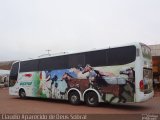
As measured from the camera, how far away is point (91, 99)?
48.4 ft

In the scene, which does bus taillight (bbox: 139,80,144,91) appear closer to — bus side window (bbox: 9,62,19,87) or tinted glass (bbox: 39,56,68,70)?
tinted glass (bbox: 39,56,68,70)

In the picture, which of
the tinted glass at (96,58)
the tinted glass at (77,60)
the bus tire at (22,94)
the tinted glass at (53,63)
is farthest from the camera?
the bus tire at (22,94)

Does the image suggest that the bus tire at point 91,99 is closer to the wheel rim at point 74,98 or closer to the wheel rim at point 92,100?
the wheel rim at point 92,100

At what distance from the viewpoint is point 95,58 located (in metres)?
14.6

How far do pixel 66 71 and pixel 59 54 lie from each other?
51.5 inches

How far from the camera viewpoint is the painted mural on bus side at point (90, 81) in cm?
1312

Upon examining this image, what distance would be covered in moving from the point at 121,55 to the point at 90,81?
2.45 m

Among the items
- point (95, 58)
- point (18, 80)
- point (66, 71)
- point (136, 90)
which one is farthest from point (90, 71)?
point (18, 80)

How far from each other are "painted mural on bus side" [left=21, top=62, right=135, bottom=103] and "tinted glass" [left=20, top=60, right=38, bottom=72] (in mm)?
439

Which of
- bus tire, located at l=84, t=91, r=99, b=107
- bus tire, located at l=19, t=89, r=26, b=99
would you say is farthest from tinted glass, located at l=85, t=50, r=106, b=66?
bus tire, located at l=19, t=89, r=26, b=99

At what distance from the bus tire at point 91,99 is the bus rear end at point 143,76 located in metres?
2.60

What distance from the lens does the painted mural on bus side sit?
13117 millimetres

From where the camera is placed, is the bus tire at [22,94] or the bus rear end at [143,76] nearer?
the bus rear end at [143,76]

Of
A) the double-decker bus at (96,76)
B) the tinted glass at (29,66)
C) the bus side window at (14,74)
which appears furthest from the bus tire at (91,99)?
the bus side window at (14,74)
